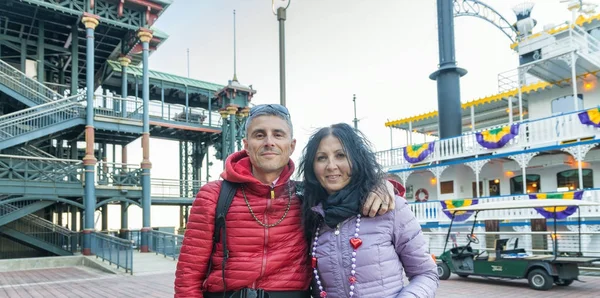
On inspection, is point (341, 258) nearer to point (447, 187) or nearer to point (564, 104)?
point (447, 187)

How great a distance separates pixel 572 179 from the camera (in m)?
18.6

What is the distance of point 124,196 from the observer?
2108cm

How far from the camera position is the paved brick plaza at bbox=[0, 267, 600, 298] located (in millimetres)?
10336

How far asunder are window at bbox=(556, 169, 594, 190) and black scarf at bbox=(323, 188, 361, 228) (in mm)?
19028

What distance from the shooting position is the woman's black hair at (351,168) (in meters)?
2.51

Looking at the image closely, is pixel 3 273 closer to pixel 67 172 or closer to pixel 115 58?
pixel 67 172

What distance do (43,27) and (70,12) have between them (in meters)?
2.53

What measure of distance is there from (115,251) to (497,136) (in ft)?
49.4

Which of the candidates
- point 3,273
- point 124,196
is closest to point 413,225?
point 3,273

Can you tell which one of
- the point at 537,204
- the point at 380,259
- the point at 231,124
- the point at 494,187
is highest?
the point at 231,124

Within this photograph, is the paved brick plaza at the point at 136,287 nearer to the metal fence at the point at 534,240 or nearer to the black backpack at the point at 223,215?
the metal fence at the point at 534,240

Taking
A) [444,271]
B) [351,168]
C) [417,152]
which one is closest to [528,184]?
[417,152]

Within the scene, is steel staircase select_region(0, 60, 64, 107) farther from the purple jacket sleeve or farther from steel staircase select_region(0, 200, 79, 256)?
the purple jacket sleeve

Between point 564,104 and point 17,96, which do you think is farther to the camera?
point 564,104
